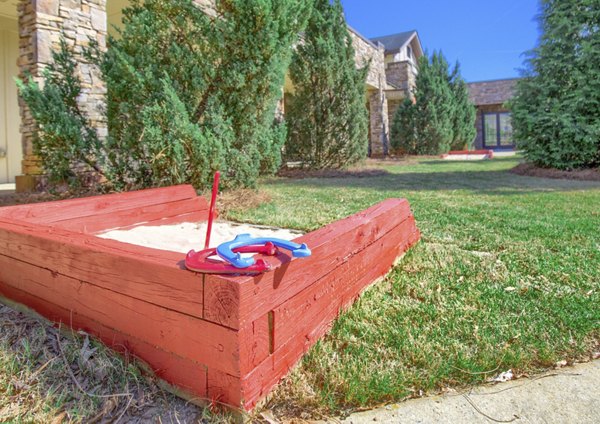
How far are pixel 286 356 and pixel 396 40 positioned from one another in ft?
74.3

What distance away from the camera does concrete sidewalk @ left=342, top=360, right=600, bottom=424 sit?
4.30ft

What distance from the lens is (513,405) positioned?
1.37 meters

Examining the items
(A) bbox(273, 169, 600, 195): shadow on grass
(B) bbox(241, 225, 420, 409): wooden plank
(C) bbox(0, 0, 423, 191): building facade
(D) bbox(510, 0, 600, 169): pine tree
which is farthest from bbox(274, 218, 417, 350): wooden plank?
(D) bbox(510, 0, 600, 169): pine tree

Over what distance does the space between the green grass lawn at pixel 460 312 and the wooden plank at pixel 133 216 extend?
510 millimetres

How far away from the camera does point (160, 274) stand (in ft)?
4.25

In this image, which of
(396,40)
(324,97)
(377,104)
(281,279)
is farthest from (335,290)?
(396,40)

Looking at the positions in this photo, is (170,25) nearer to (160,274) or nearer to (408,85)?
(160,274)

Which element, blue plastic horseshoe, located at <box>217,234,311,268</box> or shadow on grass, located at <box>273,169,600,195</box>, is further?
shadow on grass, located at <box>273,169,600,195</box>

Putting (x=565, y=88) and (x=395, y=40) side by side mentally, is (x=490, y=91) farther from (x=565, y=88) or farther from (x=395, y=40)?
(x=565, y=88)

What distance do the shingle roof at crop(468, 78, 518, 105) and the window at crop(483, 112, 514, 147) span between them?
92 cm

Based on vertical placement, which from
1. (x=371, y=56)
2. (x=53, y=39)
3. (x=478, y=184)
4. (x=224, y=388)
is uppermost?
(x=371, y=56)

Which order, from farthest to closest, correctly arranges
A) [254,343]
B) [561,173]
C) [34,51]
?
[561,173] < [34,51] < [254,343]

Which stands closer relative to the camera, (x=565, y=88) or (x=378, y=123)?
(x=565, y=88)

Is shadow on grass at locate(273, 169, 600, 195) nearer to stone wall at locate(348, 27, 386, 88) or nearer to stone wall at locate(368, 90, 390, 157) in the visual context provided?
stone wall at locate(348, 27, 386, 88)
